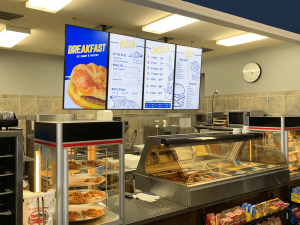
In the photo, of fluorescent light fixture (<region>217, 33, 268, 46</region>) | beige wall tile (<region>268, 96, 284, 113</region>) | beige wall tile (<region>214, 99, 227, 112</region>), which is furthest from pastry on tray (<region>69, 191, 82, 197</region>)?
beige wall tile (<region>214, 99, 227, 112</region>)

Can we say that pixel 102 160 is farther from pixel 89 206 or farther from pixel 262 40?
pixel 262 40

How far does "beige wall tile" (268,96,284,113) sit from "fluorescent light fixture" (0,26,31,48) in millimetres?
5086

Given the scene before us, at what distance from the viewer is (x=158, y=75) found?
15.1 ft

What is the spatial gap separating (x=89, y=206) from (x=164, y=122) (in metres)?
5.48

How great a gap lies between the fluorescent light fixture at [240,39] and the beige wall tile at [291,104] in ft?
4.61

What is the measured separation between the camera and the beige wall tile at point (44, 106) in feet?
23.8

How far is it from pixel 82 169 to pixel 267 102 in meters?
5.28

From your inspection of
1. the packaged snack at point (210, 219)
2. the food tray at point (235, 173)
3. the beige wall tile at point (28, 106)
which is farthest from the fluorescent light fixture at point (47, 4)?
the beige wall tile at point (28, 106)

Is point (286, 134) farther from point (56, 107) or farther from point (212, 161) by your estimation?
point (56, 107)

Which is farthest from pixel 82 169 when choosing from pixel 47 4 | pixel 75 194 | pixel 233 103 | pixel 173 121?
pixel 173 121

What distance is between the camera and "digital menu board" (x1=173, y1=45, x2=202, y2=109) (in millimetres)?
4805

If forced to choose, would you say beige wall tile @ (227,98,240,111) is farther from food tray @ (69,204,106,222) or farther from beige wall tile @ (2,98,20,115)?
food tray @ (69,204,106,222)

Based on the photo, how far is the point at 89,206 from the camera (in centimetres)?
236

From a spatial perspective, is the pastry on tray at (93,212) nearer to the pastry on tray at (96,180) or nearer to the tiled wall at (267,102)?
the pastry on tray at (96,180)
